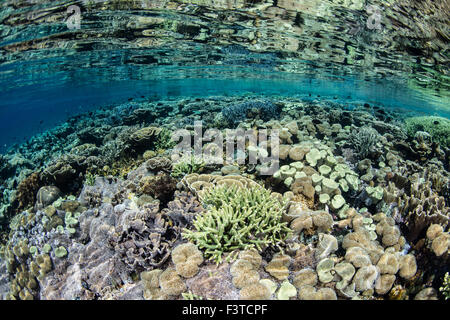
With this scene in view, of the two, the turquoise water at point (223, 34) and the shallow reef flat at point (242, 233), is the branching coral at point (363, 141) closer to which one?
the shallow reef flat at point (242, 233)

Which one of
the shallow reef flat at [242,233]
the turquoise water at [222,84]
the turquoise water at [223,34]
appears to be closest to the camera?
the shallow reef flat at [242,233]

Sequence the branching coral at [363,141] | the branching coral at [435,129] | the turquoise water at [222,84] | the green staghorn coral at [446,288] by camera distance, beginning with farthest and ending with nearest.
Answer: the turquoise water at [222,84] < the branching coral at [435,129] < the branching coral at [363,141] < the green staghorn coral at [446,288]

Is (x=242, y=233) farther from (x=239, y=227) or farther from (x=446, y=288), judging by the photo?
(x=446, y=288)

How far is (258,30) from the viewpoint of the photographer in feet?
43.7

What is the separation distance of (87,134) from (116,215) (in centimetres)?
1080

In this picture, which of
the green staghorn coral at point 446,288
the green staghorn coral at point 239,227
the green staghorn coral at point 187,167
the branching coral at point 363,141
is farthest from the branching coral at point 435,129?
the green staghorn coral at point 239,227

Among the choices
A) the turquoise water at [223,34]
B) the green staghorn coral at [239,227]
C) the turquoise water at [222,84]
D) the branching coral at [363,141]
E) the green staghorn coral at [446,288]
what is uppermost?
the turquoise water at [223,34]

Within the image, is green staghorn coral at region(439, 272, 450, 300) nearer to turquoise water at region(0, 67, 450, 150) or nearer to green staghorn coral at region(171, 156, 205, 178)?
green staghorn coral at region(171, 156, 205, 178)

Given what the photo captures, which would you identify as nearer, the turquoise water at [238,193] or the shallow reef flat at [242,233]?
the shallow reef flat at [242,233]

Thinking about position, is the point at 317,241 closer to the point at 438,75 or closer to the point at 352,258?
the point at 352,258

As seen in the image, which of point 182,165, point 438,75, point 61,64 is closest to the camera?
point 182,165

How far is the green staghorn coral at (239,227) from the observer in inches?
142

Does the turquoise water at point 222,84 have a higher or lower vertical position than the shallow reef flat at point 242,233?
lower
